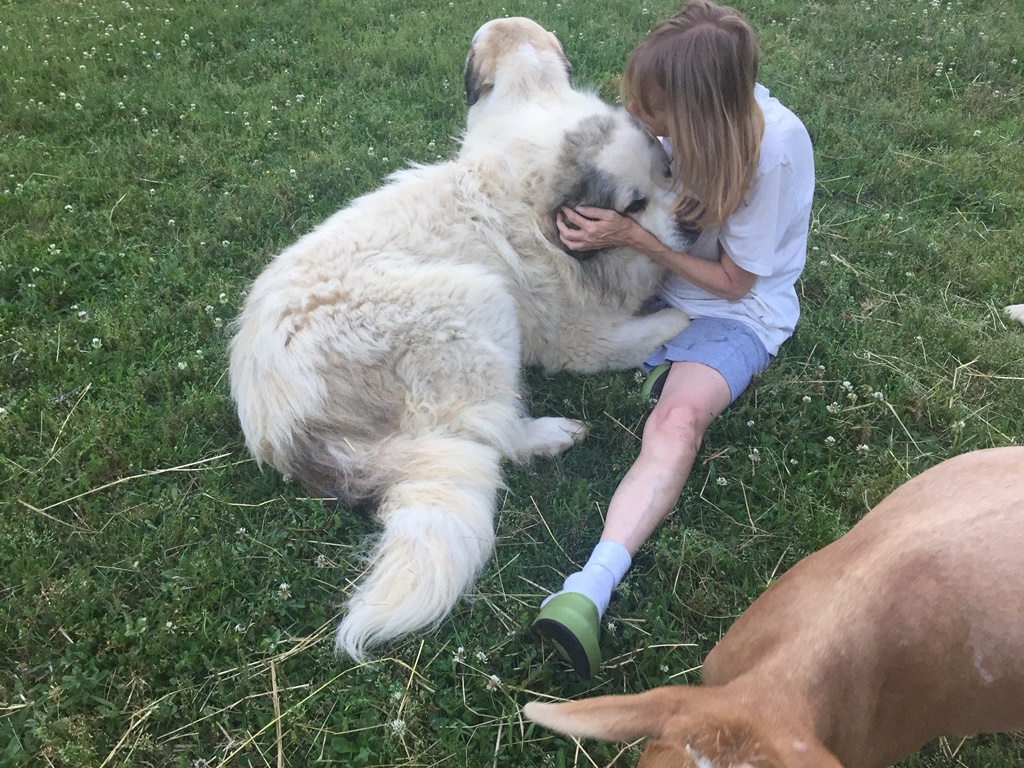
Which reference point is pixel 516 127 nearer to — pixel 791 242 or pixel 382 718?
pixel 791 242

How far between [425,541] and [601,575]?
679 mm

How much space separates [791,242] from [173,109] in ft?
16.0

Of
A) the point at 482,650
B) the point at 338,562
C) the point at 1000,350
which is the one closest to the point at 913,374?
the point at 1000,350

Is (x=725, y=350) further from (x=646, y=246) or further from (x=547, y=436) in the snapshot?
(x=547, y=436)

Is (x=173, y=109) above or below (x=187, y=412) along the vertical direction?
above

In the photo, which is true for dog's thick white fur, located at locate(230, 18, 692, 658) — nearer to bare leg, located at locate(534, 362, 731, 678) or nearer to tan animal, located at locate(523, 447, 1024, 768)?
bare leg, located at locate(534, 362, 731, 678)

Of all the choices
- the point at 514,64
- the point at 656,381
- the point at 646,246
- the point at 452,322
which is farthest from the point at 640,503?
the point at 514,64

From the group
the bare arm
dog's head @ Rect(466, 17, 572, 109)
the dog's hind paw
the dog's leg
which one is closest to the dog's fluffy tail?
the dog's hind paw

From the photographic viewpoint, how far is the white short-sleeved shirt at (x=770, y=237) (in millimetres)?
2861

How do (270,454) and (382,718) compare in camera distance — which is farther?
(270,454)

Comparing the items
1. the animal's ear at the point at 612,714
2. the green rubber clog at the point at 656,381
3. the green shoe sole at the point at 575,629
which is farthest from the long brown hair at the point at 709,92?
the animal's ear at the point at 612,714

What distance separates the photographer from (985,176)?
461cm

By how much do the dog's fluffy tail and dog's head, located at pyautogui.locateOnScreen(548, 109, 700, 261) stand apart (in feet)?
4.44

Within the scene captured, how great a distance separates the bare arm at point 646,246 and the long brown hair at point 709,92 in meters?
0.33
